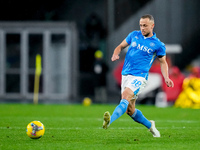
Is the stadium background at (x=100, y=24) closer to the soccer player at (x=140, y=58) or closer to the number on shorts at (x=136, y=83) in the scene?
the soccer player at (x=140, y=58)

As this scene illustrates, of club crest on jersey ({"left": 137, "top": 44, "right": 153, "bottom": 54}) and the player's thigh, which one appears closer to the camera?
the player's thigh

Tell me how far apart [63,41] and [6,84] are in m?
3.46

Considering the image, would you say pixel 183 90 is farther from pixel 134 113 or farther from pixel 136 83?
pixel 136 83

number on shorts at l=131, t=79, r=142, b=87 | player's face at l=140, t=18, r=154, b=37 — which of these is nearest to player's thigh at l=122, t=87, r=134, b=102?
number on shorts at l=131, t=79, r=142, b=87

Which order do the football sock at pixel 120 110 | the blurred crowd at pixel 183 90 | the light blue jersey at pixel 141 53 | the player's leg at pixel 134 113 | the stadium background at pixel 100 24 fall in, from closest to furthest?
the football sock at pixel 120 110 < the light blue jersey at pixel 141 53 < the player's leg at pixel 134 113 < the blurred crowd at pixel 183 90 < the stadium background at pixel 100 24

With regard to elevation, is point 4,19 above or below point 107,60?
above

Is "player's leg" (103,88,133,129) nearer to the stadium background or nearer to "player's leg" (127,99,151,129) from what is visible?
"player's leg" (127,99,151,129)

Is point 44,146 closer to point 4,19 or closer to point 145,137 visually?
point 145,137

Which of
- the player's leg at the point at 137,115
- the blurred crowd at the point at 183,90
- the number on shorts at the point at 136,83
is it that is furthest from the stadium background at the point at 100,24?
the number on shorts at the point at 136,83


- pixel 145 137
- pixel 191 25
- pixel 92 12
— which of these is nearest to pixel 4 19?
pixel 92 12

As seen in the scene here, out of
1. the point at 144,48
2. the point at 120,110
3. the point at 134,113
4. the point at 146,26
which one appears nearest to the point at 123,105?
the point at 120,110

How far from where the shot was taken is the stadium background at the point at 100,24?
2392 centimetres

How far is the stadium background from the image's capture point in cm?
2392

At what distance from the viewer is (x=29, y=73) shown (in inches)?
934
